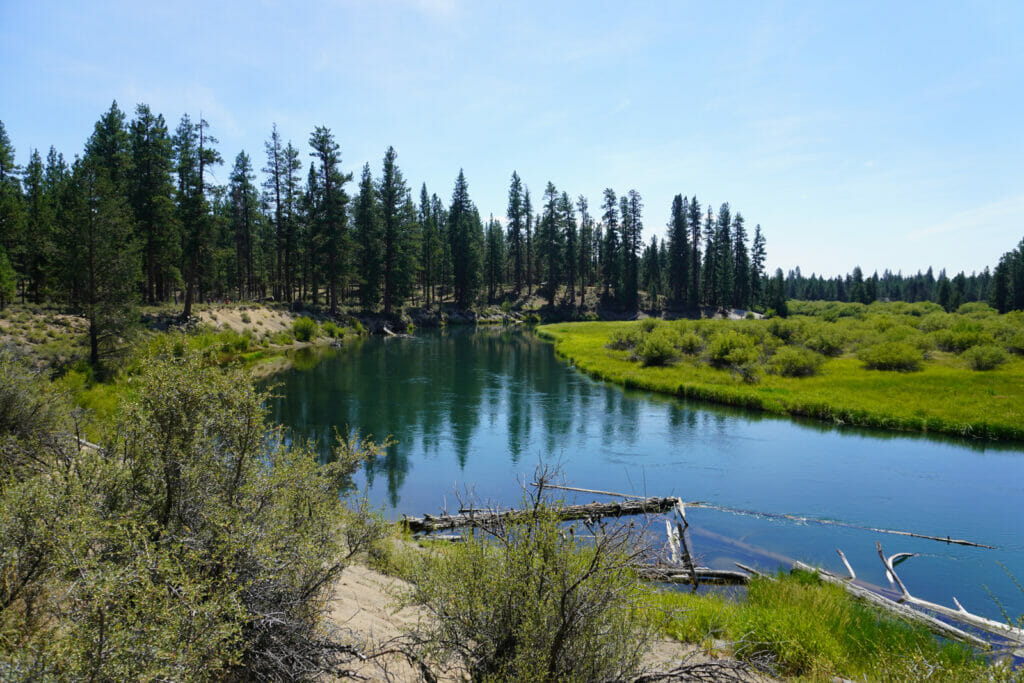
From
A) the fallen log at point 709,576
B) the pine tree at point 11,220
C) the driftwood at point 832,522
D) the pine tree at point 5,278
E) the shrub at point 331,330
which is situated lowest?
the driftwood at point 832,522

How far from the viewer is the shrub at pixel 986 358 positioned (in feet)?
96.0

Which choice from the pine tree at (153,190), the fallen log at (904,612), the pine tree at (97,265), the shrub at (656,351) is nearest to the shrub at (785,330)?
the shrub at (656,351)

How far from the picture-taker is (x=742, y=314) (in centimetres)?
8325

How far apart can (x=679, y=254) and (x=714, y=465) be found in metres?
75.5

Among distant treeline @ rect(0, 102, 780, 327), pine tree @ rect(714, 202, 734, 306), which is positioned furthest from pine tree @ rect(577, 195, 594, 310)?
pine tree @ rect(714, 202, 734, 306)

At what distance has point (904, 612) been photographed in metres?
8.44

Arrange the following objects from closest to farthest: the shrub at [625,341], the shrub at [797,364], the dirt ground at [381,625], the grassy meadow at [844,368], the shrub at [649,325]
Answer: the dirt ground at [381,625] < the grassy meadow at [844,368] < the shrub at [797,364] < the shrub at [625,341] < the shrub at [649,325]

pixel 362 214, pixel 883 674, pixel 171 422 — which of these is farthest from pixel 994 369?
pixel 362 214

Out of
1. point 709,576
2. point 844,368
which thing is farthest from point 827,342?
point 709,576

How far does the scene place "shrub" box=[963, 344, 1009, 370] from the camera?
2927cm

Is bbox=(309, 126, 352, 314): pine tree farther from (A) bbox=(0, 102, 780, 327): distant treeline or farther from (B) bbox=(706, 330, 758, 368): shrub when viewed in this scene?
(B) bbox=(706, 330, 758, 368): shrub

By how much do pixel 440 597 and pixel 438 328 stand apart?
6418 centimetres

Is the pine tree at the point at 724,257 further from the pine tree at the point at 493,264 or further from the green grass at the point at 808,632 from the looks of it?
the green grass at the point at 808,632

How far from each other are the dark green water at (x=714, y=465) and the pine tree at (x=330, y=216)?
28.1 metres
